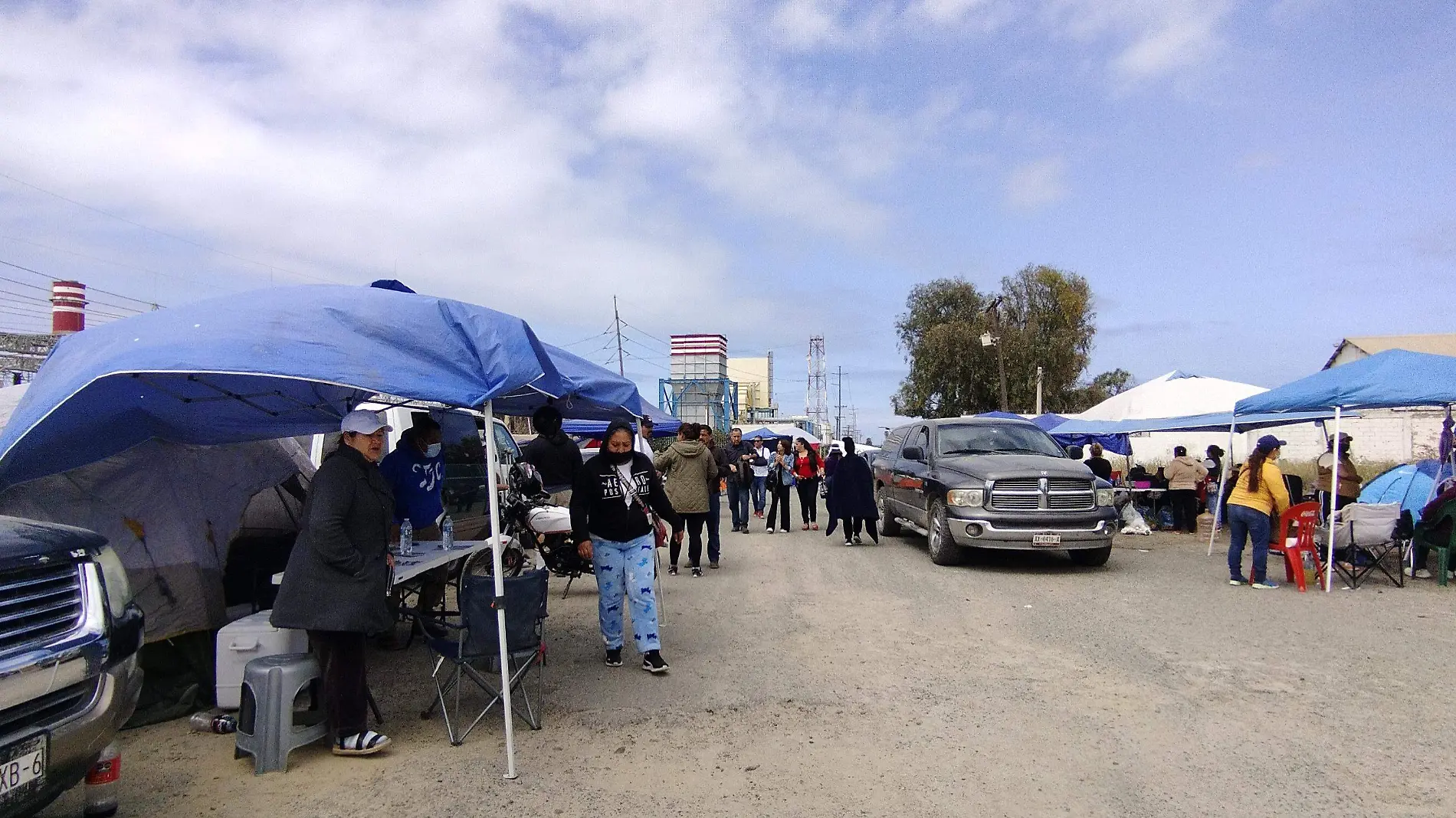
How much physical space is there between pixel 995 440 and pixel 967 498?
5.97 ft

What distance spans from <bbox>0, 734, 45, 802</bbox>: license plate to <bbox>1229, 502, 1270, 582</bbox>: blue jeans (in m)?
9.86

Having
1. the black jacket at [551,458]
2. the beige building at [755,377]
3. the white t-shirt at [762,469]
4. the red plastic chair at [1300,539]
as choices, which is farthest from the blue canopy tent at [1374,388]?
the beige building at [755,377]

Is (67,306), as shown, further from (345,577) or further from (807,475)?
(345,577)

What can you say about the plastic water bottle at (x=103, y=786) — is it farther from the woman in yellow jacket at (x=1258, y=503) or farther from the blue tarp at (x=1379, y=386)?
the blue tarp at (x=1379, y=386)

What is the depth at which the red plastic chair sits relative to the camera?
30.4 feet

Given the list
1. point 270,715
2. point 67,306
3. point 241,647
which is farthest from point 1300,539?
point 67,306

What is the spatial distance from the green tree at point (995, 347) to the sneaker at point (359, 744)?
34996mm

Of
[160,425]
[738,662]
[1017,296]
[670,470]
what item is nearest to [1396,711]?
[738,662]

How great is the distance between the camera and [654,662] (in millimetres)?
6383

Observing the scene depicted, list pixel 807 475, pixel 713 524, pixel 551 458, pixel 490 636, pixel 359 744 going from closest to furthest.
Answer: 1. pixel 359 744
2. pixel 490 636
3. pixel 551 458
4. pixel 713 524
5. pixel 807 475

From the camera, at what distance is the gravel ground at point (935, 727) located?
4.24m

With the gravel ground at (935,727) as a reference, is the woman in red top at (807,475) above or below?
above

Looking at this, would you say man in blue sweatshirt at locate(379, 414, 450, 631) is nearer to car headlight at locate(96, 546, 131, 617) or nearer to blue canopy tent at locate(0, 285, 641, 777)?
blue canopy tent at locate(0, 285, 641, 777)

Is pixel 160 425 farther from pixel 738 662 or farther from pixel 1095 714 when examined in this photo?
Answer: pixel 1095 714
